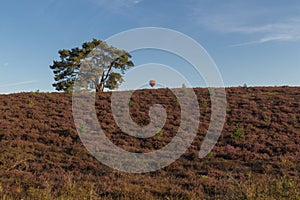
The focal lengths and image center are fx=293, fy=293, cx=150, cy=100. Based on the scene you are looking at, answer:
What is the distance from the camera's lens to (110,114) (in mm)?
21859

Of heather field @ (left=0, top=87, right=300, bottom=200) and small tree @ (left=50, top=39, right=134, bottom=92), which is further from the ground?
small tree @ (left=50, top=39, right=134, bottom=92)

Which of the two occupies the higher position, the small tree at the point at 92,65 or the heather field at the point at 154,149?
the small tree at the point at 92,65

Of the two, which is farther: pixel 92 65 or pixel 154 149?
pixel 92 65

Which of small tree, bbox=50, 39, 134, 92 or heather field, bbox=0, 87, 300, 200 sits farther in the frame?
small tree, bbox=50, 39, 134, 92

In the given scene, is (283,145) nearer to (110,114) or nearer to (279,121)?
(279,121)

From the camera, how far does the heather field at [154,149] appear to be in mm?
8633

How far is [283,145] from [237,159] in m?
3.53

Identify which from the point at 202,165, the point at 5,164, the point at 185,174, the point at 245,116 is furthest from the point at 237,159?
the point at 5,164

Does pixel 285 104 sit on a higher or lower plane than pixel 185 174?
higher

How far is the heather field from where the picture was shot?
340 inches

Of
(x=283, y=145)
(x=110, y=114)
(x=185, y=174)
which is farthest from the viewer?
(x=110, y=114)

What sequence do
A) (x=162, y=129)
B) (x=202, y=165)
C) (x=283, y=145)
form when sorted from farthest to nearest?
(x=162, y=129) < (x=283, y=145) < (x=202, y=165)

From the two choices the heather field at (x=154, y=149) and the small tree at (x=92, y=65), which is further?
the small tree at (x=92, y=65)

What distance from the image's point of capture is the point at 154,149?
608 inches
